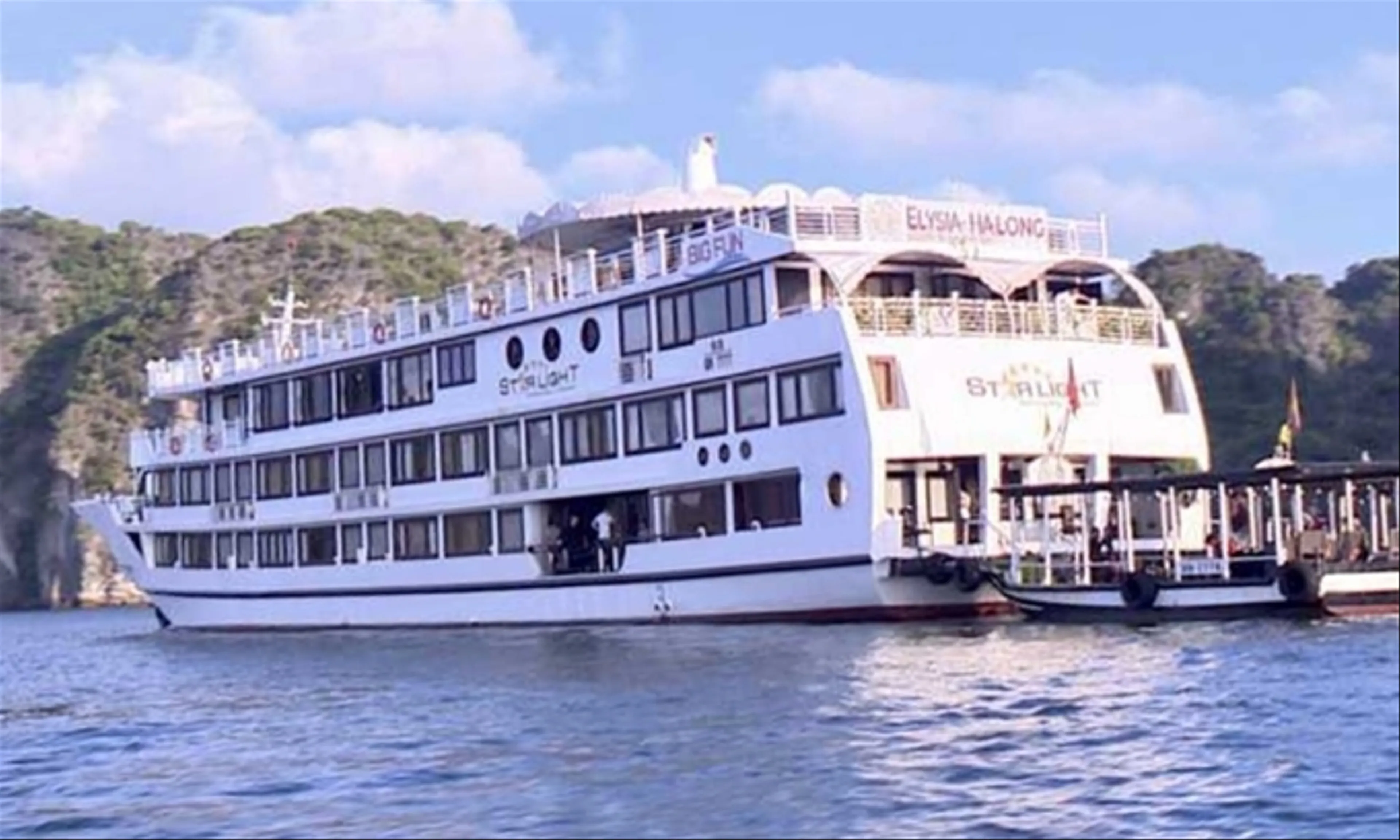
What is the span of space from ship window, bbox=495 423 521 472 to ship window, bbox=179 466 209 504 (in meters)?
9.79

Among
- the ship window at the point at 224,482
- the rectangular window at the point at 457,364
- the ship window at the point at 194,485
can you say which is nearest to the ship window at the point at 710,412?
the rectangular window at the point at 457,364

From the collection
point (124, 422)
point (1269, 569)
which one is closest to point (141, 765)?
point (1269, 569)

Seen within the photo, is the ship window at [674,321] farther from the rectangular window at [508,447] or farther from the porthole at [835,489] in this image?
the rectangular window at [508,447]

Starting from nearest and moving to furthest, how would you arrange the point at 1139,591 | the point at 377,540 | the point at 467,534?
the point at 1139,591
the point at 467,534
the point at 377,540

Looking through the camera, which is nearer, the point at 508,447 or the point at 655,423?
the point at 655,423

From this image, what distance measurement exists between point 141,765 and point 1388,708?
938cm

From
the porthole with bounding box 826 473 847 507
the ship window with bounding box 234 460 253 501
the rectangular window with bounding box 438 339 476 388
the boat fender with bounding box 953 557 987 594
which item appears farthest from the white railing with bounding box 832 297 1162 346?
the ship window with bounding box 234 460 253 501

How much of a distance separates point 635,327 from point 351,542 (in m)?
8.92

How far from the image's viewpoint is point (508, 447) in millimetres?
33469

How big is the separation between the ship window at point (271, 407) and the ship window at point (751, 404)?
41.1ft

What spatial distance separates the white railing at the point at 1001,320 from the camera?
27891 millimetres

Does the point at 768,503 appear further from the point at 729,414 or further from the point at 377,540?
the point at 377,540

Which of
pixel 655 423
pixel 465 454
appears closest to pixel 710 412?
pixel 655 423

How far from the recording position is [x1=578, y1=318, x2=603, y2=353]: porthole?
104 ft
